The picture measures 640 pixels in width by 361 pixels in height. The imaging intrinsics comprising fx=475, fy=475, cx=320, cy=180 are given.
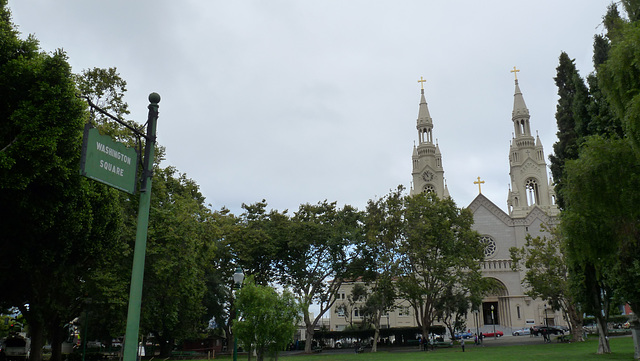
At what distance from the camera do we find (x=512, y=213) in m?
69.2

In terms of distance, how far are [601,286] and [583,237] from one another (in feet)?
38.4

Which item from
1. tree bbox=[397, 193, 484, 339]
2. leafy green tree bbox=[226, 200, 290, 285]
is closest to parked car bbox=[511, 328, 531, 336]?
tree bbox=[397, 193, 484, 339]

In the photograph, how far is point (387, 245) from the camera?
3872 centimetres

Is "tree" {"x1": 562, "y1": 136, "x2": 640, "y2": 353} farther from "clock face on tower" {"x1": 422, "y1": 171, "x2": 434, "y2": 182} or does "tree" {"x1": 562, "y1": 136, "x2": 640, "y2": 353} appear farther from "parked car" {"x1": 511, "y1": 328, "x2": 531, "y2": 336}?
"clock face on tower" {"x1": 422, "y1": 171, "x2": 434, "y2": 182}

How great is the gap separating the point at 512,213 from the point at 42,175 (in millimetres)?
67184

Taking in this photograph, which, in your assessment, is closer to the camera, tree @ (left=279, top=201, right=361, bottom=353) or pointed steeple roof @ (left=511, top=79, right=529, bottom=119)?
tree @ (left=279, top=201, right=361, bottom=353)

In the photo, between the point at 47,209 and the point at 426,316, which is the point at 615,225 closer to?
the point at 47,209

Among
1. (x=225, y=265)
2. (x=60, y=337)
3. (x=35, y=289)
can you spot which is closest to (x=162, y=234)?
(x=35, y=289)

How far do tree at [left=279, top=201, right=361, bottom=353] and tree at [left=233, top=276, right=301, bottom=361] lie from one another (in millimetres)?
21484

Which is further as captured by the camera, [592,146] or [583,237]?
[583,237]

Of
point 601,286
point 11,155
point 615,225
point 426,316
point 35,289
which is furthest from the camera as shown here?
point 426,316

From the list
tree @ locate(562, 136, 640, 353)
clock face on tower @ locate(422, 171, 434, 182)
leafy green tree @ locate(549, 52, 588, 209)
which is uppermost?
clock face on tower @ locate(422, 171, 434, 182)

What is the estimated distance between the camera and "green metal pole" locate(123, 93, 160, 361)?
231 inches

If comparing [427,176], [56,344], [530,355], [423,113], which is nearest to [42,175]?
[56,344]
